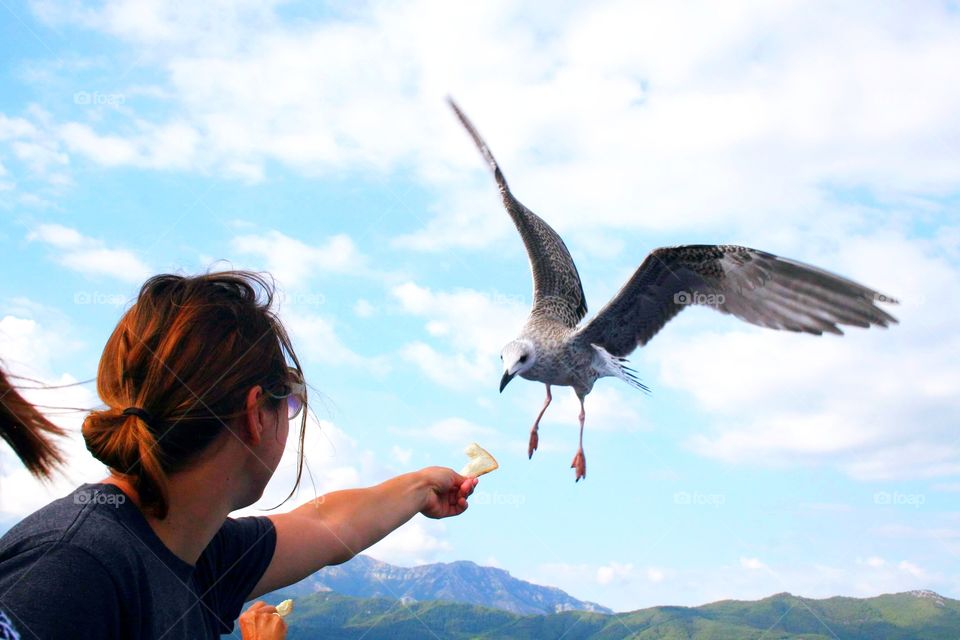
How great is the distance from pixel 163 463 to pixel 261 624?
21.9 inches

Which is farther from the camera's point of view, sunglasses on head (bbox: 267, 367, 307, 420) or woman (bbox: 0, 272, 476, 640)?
sunglasses on head (bbox: 267, 367, 307, 420)

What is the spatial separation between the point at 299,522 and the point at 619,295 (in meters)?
4.57

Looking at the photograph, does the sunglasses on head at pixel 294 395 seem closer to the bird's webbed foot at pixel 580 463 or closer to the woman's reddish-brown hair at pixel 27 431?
the woman's reddish-brown hair at pixel 27 431

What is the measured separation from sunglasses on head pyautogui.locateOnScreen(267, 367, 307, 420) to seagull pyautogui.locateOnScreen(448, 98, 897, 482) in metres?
3.86

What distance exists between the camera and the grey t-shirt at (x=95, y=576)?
70.5 inches

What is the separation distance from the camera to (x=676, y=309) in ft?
25.1

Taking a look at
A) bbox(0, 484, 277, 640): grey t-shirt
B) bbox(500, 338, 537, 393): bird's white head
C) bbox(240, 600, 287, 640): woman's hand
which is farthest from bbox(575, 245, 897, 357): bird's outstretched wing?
bbox(0, 484, 277, 640): grey t-shirt

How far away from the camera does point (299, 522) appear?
3.23 m

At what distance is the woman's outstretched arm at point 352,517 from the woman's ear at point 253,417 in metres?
0.91

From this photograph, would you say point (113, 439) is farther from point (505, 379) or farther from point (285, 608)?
point (505, 379)

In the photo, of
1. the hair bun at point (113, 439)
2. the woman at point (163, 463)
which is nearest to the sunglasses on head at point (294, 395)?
the woman at point (163, 463)

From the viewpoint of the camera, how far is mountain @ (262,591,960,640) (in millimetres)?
155625

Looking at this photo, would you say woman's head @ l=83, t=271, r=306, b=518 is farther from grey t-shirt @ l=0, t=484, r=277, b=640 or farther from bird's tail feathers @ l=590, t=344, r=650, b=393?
bird's tail feathers @ l=590, t=344, r=650, b=393

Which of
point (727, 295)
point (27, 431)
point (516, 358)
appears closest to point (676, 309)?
point (727, 295)
